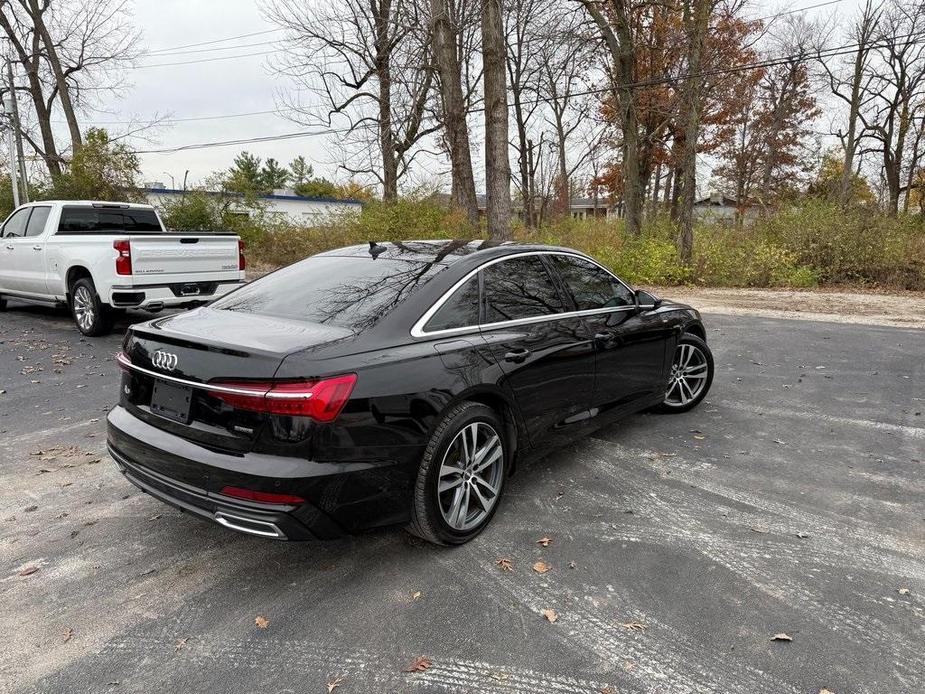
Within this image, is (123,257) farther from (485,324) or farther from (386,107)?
(386,107)

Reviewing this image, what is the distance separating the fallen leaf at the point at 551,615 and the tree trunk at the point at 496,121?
35.3 feet

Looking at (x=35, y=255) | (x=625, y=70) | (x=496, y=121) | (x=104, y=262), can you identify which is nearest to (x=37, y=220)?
(x=35, y=255)

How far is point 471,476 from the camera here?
3.21 m

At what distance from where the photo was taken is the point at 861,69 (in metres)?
31.7

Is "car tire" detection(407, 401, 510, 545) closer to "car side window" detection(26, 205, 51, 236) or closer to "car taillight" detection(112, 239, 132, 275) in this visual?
"car taillight" detection(112, 239, 132, 275)

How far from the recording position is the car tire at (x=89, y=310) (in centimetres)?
832

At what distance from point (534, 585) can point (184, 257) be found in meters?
7.20

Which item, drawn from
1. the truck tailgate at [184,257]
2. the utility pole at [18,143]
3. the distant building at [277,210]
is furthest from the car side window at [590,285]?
the utility pole at [18,143]

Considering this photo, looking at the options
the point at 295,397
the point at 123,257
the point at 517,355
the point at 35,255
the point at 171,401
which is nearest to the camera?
the point at 295,397

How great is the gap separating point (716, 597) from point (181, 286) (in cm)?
773

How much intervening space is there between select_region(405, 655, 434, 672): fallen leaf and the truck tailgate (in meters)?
7.17

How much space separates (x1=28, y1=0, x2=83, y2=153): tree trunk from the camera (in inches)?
1019

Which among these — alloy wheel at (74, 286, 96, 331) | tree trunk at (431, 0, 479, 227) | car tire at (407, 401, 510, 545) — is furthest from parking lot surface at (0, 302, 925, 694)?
tree trunk at (431, 0, 479, 227)

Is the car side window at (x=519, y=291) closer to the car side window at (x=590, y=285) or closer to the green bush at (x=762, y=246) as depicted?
the car side window at (x=590, y=285)
